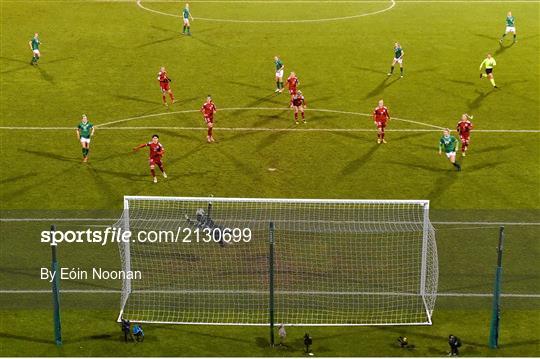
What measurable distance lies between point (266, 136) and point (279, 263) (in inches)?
476

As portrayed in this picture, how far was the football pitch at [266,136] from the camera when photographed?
24.9 meters

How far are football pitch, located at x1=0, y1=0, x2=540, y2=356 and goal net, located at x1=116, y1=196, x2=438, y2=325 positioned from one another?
63 cm

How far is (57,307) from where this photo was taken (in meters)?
23.3

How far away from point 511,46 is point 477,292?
30.0 meters

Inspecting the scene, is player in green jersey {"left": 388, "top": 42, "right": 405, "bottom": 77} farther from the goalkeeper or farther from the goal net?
the goalkeeper

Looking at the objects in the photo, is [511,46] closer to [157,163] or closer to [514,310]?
[157,163]

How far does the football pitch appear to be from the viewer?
81.6 feet

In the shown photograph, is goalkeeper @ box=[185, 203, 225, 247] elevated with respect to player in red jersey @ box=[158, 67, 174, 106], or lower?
lower

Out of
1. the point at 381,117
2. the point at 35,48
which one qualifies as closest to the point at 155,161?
the point at 381,117

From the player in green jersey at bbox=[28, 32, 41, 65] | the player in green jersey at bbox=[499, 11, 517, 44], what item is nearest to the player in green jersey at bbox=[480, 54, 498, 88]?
the player in green jersey at bbox=[499, 11, 517, 44]

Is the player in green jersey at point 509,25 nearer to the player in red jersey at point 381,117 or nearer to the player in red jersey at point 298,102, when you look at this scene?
the player in red jersey at point 298,102

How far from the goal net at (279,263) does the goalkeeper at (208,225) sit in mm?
41

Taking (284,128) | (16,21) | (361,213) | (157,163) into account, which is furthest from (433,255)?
(16,21)

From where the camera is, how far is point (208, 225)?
28766 mm
